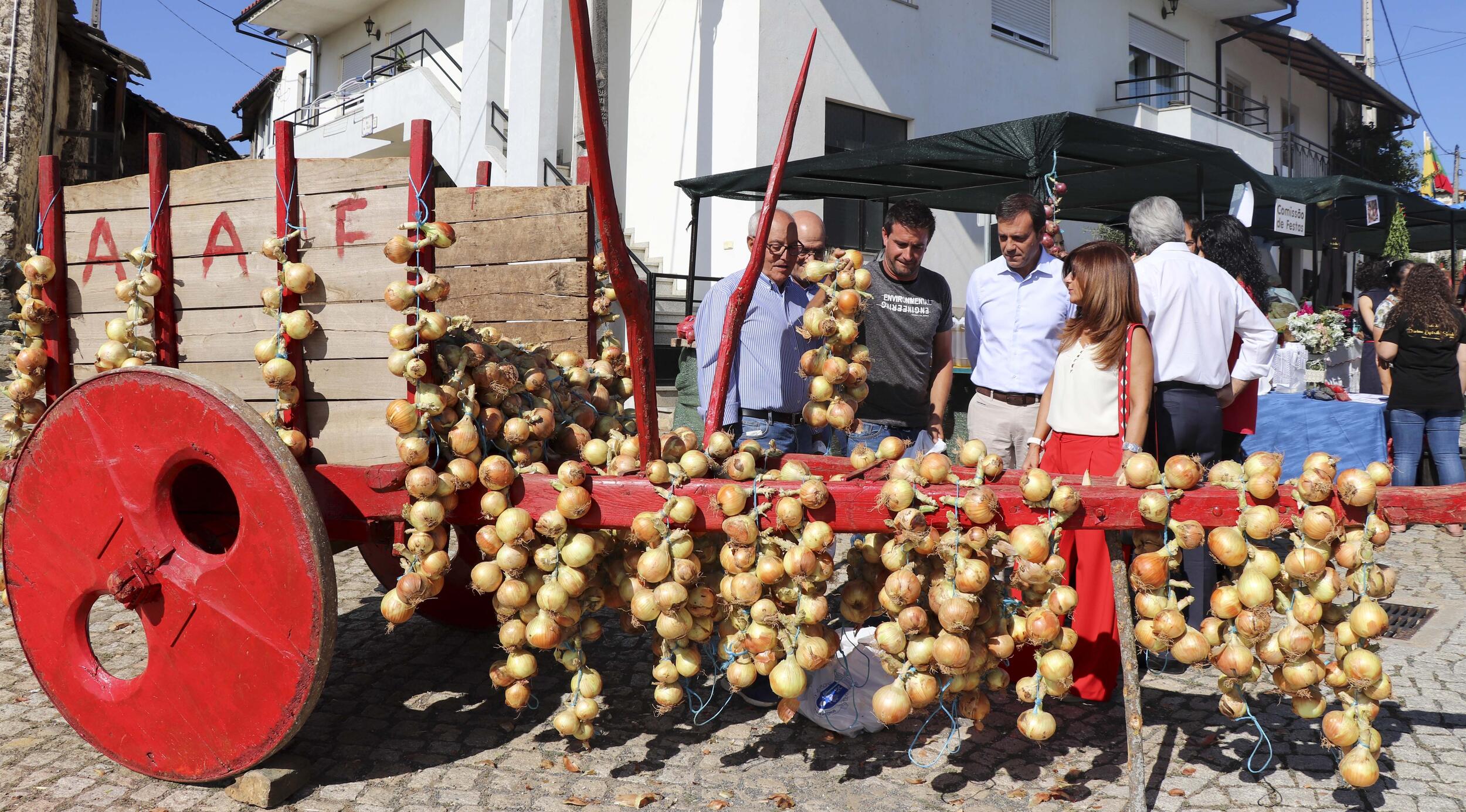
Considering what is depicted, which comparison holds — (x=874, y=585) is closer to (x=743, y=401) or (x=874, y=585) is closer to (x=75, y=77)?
(x=743, y=401)

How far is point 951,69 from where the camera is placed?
1350 cm

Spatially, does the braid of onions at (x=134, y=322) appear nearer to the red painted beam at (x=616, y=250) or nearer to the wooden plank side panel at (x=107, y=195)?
the wooden plank side panel at (x=107, y=195)

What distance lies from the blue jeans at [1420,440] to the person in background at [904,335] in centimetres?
421

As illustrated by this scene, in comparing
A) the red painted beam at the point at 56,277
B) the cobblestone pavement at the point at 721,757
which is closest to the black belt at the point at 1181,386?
the cobblestone pavement at the point at 721,757

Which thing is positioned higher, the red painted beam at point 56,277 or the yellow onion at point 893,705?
the red painted beam at point 56,277

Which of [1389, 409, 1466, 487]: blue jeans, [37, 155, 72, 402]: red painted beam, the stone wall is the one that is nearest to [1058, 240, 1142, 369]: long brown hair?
[37, 155, 72, 402]: red painted beam

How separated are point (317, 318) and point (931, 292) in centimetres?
245

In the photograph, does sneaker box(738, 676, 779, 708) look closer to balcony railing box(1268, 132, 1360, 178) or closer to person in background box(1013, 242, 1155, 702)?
person in background box(1013, 242, 1155, 702)

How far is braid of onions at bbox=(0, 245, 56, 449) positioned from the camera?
293 cm

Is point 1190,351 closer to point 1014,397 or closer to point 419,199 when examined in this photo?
point 1014,397

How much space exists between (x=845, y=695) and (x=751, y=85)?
931 centimetres

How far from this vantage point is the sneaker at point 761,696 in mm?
3365

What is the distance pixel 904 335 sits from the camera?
3975mm

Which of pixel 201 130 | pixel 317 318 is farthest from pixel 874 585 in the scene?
pixel 201 130
